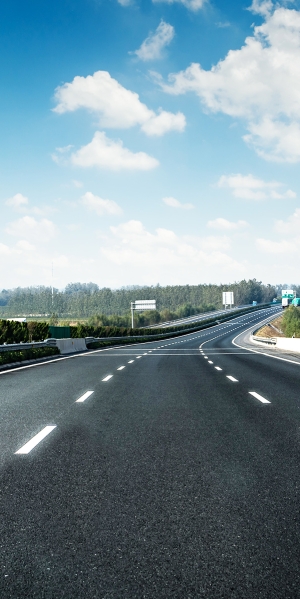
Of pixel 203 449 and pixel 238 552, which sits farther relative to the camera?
pixel 203 449

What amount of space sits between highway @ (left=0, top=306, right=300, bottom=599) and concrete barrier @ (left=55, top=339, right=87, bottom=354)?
2087 cm

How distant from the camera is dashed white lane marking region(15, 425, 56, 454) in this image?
21.6ft

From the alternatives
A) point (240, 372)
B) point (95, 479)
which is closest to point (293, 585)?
point (95, 479)

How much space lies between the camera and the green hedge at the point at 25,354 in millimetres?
20408

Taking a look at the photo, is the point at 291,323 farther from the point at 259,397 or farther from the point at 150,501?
the point at 150,501

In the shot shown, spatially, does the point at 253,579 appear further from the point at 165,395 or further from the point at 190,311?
the point at 190,311

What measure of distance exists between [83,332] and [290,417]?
47.5 meters

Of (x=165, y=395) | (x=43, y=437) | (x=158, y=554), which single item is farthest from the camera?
(x=165, y=395)

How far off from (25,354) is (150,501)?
1841 cm

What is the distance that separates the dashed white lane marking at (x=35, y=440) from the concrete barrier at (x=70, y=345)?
22.6m

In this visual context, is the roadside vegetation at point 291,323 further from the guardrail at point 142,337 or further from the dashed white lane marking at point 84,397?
the dashed white lane marking at point 84,397

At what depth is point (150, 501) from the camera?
473 cm

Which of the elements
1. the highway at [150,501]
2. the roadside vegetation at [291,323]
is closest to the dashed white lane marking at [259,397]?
the highway at [150,501]

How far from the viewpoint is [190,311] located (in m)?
182
